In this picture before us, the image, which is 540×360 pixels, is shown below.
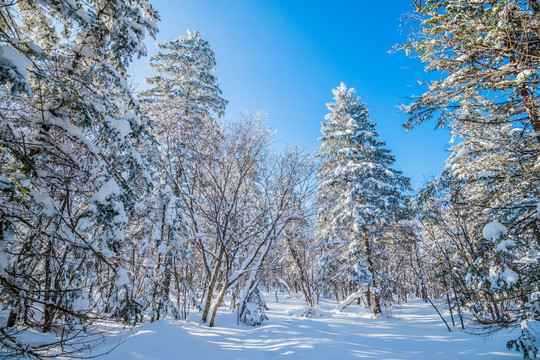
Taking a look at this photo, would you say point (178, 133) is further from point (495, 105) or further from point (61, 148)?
point (495, 105)

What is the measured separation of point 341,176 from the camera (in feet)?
43.2

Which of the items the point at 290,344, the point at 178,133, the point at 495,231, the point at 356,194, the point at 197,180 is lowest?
the point at 290,344

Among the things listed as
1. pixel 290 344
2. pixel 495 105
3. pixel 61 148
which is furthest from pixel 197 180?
pixel 495 105

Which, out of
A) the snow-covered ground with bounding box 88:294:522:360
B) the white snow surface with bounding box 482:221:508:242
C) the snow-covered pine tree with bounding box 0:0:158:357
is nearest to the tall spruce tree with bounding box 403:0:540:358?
the white snow surface with bounding box 482:221:508:242

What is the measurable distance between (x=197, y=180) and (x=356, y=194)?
340 inches

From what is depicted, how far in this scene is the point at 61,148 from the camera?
12.2 feet

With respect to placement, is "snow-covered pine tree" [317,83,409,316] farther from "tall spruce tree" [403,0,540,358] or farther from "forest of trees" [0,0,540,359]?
"tall spruce tree" [403,0,540,358]

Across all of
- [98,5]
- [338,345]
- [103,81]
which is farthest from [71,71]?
[338,345]

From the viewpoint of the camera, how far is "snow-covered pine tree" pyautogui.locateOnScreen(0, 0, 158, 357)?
2.81 metres

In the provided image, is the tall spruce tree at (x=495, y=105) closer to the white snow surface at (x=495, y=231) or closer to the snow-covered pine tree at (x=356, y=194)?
the white snow surface at (x=495, y=231)

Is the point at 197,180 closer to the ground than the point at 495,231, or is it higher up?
higher up

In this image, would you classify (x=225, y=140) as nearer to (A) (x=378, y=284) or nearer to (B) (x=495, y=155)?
(B) (x=495, y=155)

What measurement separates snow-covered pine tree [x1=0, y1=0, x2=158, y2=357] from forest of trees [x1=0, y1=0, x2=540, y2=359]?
3 cm

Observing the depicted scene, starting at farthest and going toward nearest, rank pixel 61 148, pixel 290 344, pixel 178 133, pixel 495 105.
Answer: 1. pixel 178 133
2. pixel 290 344
3. pixel 495 105
4. pixel 61 148
